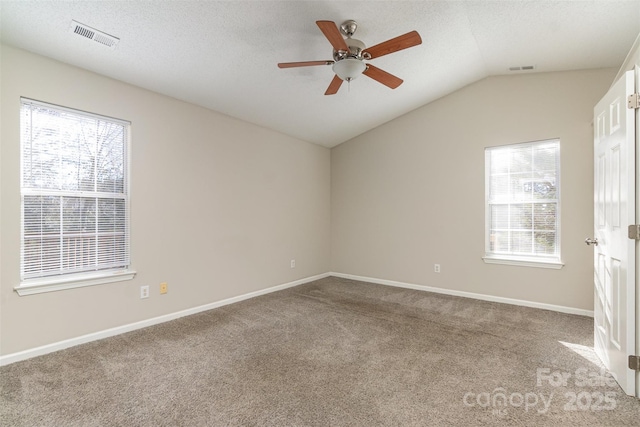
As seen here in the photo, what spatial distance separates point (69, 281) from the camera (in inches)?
103

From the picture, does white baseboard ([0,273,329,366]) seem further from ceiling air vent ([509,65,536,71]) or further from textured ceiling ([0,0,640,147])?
ceiling air vent ([509,65,536,71])

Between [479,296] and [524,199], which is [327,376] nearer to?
[479,296]

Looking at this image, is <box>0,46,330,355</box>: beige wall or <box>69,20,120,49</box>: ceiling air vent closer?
<box>69,20,120,49</box>: ceiling air vent

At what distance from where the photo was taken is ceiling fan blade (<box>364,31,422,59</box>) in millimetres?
2061

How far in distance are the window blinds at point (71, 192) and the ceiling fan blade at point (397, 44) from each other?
2.47 m

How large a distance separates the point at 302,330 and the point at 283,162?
8.53ft

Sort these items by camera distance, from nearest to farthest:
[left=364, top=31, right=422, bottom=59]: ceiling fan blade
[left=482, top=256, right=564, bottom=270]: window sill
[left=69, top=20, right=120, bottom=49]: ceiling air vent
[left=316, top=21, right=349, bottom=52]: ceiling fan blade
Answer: [left=316, top=21, right=349, bottom=52]: ceiling fan blade < [left=364, top=31, right=422, bottom=59]: ceiling fan blade < [left=69, top=20, right=120, bottom=49]: ceiling air vent < [left=482, top=256, right=564, bottom=270]: window sill

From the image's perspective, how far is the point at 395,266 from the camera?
4.89 m

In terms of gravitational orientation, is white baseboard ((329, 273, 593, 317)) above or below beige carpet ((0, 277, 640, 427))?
above

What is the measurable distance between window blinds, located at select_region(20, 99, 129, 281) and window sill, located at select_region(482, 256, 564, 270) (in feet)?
14.0

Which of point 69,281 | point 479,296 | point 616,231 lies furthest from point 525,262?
point 69,281

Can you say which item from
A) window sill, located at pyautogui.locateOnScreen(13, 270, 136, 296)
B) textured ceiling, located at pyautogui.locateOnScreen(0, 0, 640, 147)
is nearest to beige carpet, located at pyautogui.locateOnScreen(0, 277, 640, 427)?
window sill, located at pyautogui.locateOnScreen(13, 270, 136, 296)

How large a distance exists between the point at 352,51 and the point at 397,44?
0.37 metres

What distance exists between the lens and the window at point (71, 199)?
2.48 m
